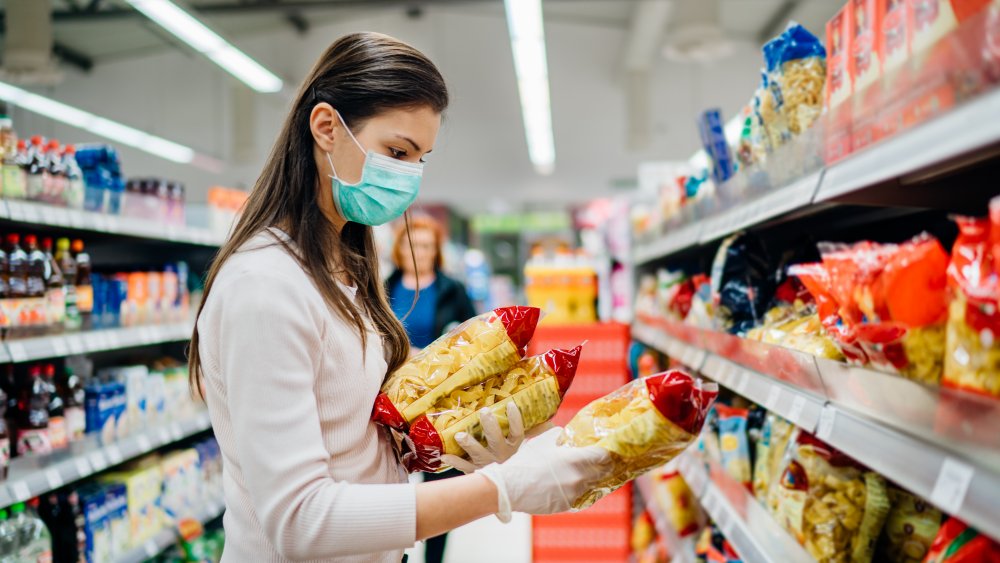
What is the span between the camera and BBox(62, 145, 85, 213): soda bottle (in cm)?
262

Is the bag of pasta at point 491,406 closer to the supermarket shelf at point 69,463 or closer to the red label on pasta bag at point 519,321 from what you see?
the red label on pasta bag at point 519,321

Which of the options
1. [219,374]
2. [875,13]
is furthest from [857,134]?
[219,374]

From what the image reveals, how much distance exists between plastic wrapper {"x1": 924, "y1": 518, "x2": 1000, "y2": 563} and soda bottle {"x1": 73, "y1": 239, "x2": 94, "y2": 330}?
2.86m

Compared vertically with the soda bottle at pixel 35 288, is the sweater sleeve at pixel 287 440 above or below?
below

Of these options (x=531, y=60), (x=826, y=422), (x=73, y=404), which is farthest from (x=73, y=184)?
(x=531, y=60)

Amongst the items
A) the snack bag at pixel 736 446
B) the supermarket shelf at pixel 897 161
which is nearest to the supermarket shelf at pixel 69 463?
the snack bag at pixel 736 446

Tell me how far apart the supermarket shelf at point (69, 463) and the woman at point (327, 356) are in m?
1.17

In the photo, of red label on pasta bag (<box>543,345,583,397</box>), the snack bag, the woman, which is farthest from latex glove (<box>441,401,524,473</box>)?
the snack bag

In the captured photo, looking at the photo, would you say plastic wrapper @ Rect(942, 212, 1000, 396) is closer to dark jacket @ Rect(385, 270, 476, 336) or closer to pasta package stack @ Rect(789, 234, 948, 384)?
pasta package stack @ Rect(789, 234, 948, 384)

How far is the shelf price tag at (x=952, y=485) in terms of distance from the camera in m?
0.80

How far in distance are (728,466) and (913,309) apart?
1294 millimetres

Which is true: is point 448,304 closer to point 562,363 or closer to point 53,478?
point 53,478

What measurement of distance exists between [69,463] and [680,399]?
220cm

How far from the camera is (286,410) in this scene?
1058mm
